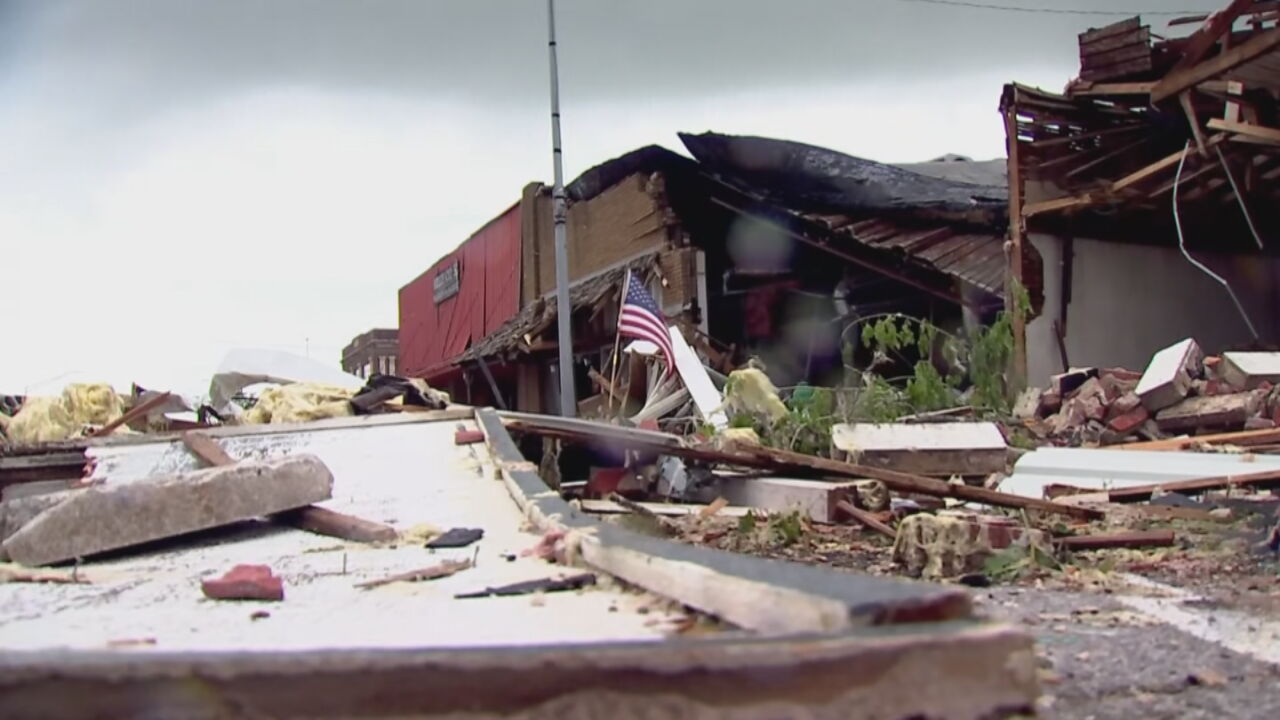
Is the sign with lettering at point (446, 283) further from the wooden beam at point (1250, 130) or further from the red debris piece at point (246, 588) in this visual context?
the red debris piece at point (246, 588)

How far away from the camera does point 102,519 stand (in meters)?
3.50

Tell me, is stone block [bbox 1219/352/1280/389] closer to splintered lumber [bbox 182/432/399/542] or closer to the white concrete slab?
the white concrete slab

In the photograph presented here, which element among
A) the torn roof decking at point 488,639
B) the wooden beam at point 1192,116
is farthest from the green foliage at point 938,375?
the torn roof decking at point 488,639

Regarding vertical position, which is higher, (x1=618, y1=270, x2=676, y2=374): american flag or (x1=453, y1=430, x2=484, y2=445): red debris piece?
(x1=618, y1=270, x2=676, y2=374): american flag

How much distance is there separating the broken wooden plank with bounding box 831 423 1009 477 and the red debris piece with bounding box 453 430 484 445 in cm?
274

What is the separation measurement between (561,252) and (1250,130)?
7.34m

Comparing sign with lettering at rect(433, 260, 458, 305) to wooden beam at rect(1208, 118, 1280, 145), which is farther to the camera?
sign with lettering at rect(433, 260, 458, 305)

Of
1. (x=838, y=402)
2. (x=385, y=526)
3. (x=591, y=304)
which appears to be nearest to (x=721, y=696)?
(x=385, y=526)

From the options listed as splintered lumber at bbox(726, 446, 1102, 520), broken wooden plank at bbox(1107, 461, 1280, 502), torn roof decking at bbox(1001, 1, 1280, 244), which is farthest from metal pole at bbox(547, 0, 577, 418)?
broken wooden plank at bbox(1107, 461, 1280, 502)

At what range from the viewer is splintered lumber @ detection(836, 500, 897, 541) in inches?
220

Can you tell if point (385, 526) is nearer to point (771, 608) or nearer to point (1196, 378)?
point (771, 608)

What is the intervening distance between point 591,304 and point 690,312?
6.96 feet

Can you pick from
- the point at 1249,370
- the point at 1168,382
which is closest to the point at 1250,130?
the point at 1249,370

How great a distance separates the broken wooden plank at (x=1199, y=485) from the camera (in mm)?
6160
